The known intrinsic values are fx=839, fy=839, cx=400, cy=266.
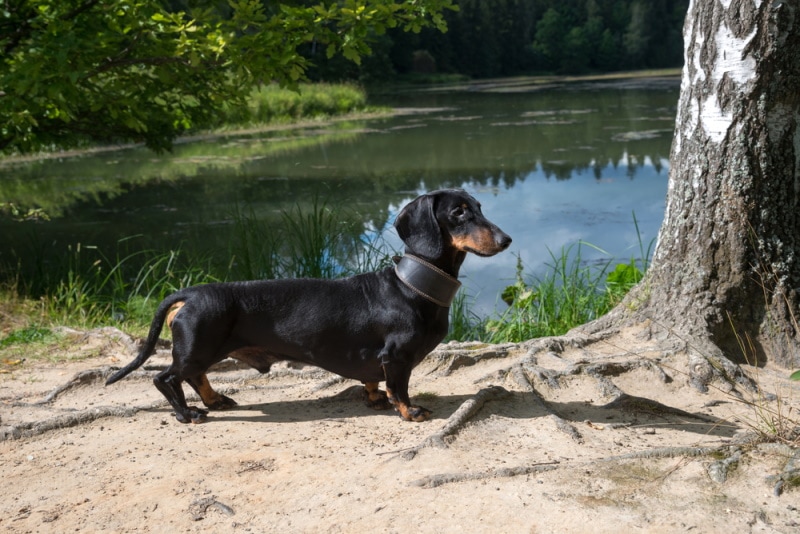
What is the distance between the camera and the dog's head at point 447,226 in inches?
141

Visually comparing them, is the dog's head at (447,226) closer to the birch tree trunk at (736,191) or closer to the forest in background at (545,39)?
the birch tree trunk at (736,191)

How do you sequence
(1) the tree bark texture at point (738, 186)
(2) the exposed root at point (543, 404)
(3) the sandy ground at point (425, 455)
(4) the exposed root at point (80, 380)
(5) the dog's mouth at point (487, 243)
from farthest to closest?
(4) the exposed root at point (80, 380)
(1) the tree bark texture at point (738, 186)
(2) the exposed root at point (543, 404)
(5) the dog's mouth at point (487, 243)
(3) the sandy ground at point (425, 455)

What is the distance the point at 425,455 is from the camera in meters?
3.47

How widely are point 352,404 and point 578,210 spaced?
7.91 meters

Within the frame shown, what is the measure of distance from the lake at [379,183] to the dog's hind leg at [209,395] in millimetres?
3943

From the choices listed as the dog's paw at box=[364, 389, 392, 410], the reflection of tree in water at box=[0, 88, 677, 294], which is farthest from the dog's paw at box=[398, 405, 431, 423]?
the reflection of tree in water at box=[0, 88, 677, 294]

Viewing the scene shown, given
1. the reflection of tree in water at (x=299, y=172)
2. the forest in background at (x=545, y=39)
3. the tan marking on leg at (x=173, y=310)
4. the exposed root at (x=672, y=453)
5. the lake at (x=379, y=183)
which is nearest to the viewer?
the exposed root at (x=672, y=453)

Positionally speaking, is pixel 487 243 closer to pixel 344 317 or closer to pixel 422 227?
pixel 422 227

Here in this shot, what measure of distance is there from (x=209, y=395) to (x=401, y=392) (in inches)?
39.7

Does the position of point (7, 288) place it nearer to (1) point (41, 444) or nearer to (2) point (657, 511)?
(1) point (41, 444)

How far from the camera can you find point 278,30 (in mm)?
7840

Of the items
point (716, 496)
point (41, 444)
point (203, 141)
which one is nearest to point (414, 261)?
point (716, 496)

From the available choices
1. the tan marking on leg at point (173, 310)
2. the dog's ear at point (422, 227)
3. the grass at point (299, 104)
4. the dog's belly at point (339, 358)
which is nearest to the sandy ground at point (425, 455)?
the dog's belly at point (339, 358)

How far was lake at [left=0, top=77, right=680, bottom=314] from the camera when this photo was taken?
10.2m
